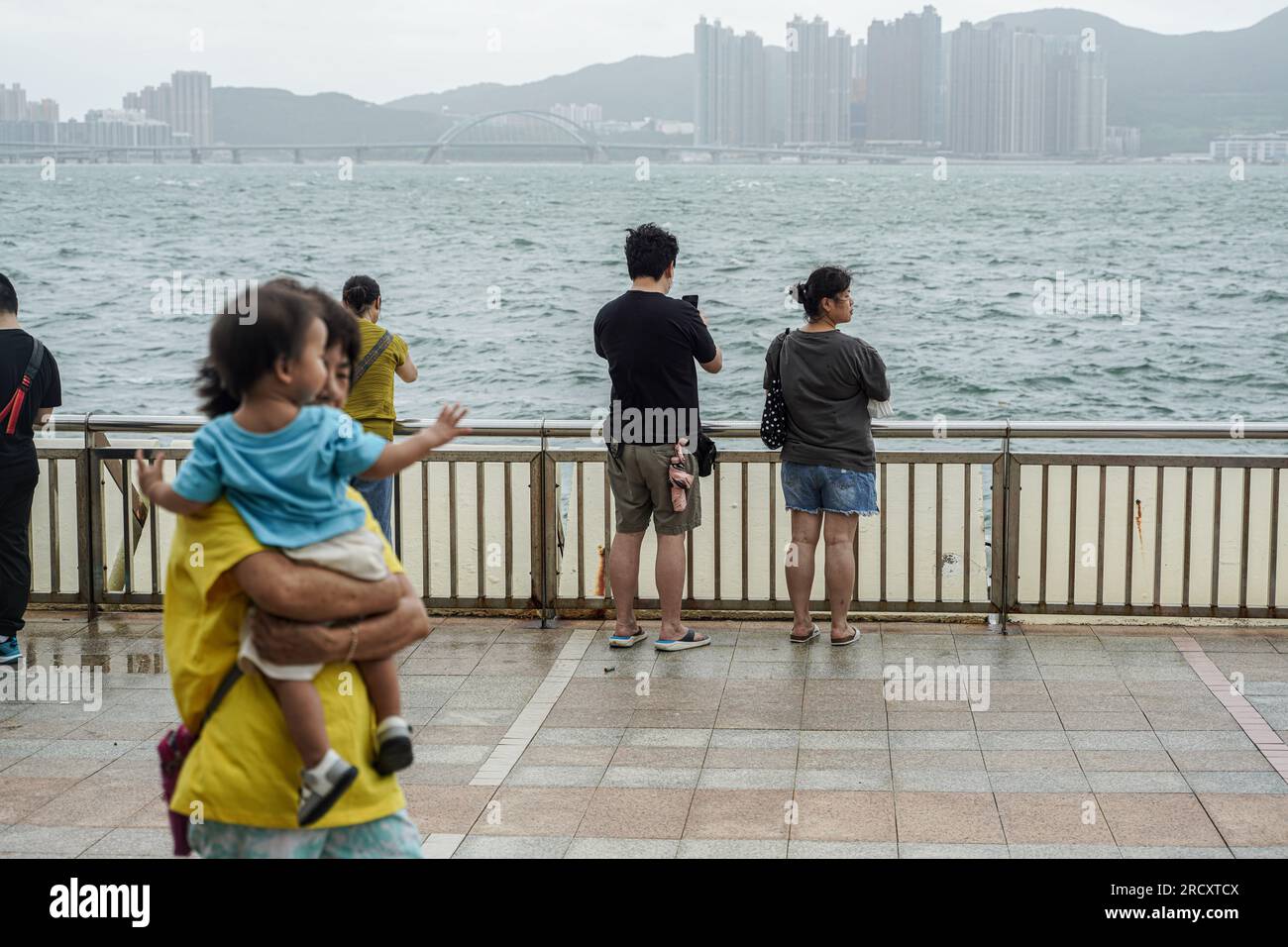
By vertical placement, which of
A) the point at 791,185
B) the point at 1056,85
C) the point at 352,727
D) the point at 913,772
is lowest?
the point at 913,772

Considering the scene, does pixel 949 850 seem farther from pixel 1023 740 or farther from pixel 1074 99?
pixel 1074 99

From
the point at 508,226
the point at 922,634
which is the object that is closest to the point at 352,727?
the point at 922,634

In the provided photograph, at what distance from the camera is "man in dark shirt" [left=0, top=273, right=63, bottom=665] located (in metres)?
7.18

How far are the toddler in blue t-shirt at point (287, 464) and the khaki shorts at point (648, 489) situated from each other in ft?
15.0

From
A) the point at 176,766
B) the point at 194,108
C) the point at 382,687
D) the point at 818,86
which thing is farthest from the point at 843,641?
the point at 194,108

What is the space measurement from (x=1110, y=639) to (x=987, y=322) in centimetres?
3967

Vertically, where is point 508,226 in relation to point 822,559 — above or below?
above

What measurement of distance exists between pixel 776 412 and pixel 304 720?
5.01 meters

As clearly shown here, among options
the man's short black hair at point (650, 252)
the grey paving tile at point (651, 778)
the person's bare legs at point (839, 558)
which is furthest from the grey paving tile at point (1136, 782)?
the man's short black hair at point (650, 252)

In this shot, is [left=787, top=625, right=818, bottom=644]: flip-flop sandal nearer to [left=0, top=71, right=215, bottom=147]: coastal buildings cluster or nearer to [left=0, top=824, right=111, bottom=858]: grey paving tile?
[left=0, top=824, right=111, bottom=858]: grey paving tile

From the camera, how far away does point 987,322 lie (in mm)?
46281

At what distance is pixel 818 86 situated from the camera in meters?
120
